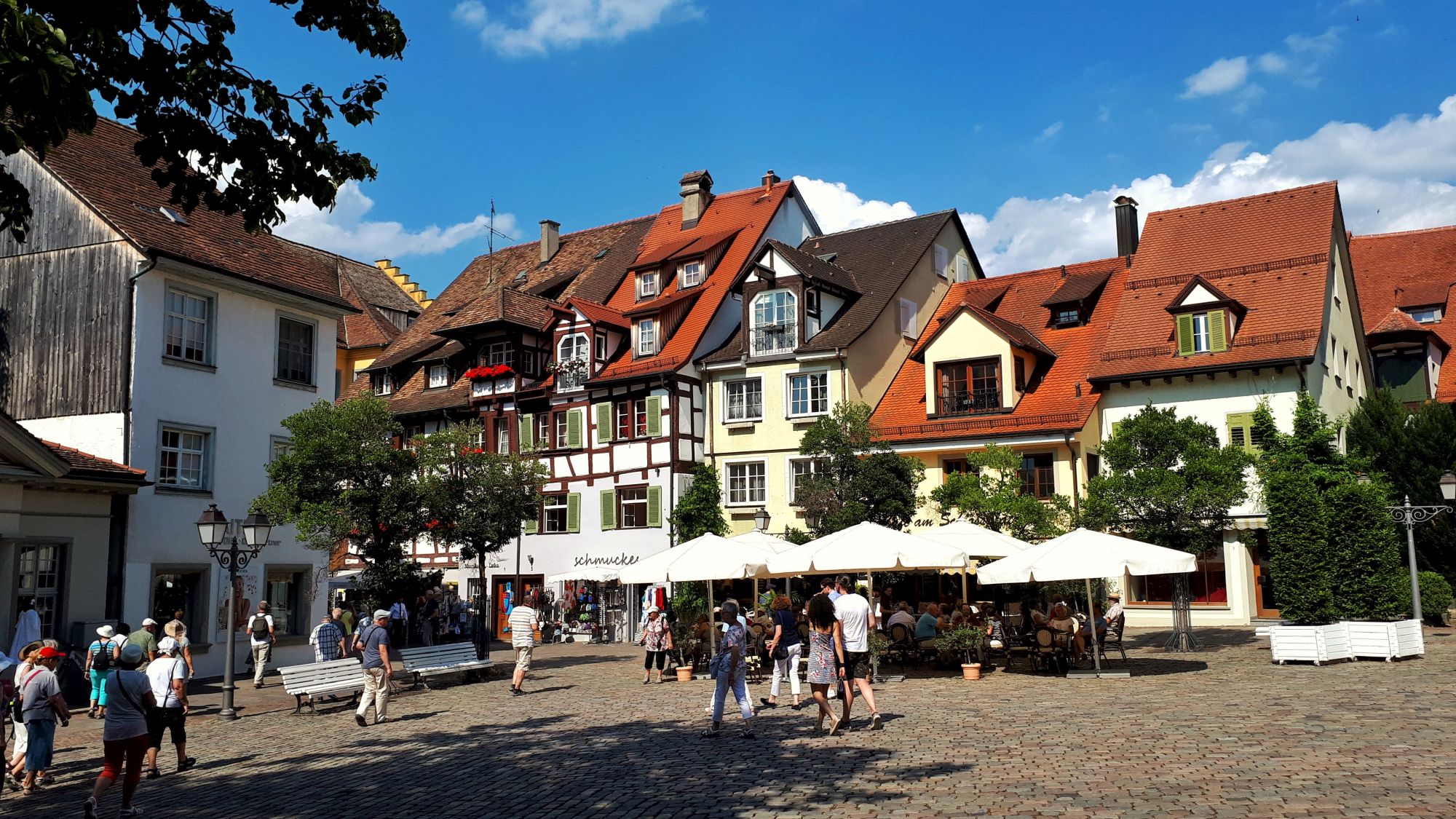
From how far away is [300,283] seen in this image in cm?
2753

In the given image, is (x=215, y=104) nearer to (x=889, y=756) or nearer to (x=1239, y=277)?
(x=889, y=756)

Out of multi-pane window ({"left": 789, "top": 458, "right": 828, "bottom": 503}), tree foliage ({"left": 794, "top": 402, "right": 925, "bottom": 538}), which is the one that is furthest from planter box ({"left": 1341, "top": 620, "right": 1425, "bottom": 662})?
multi-pane window ({"left": 789, "top": 458, "right": 828, "bottom": 503})

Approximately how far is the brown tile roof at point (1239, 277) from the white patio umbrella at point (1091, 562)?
13418 millimetres

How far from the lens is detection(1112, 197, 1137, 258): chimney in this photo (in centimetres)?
4038

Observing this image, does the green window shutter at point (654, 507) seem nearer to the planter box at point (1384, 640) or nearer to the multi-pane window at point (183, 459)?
the multi-pane window at point (183, 459)

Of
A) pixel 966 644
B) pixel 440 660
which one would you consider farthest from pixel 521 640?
pixel 966 644

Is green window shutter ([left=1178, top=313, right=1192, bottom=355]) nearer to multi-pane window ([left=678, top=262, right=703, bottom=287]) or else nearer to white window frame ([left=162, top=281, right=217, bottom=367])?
multi-pane window ([left=678, top=262, right=703, bottom=287])

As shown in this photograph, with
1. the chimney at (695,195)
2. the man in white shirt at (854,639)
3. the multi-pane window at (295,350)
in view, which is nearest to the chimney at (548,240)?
the chimney at (695,195)

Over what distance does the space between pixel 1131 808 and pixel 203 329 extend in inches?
872

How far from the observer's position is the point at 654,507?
37094 mm

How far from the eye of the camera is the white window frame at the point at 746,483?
3703 cm

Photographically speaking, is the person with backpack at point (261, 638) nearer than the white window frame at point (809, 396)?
Yes

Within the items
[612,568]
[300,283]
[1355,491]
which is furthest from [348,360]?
[1355,491]

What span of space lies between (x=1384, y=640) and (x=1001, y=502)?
8767mm
